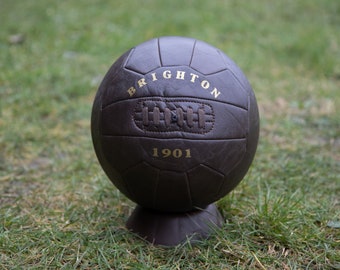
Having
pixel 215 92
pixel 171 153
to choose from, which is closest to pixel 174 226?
pixel 171 153

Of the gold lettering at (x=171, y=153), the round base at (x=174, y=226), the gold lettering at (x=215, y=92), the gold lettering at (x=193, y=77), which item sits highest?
the gold lettering at (x=193, y=77)

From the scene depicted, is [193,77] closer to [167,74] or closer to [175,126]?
[167,74]

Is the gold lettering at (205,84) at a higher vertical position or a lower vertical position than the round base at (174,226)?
higher

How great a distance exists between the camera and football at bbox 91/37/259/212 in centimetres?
284

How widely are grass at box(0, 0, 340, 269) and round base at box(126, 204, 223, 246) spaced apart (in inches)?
3.2

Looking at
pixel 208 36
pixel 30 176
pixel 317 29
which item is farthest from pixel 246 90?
pixel 317 29

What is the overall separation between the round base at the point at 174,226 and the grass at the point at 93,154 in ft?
0.26

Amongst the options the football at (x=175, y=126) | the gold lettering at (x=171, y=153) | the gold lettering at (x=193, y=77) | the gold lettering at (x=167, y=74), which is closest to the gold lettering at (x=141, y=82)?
the football at (x=175, y=126)

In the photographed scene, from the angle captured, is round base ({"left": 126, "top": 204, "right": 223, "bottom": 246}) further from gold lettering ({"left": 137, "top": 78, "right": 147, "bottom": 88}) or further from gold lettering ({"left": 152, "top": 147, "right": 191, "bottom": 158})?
gold lettering ({"left": 137, "top": 78, "right": 147, "bottom": 88})

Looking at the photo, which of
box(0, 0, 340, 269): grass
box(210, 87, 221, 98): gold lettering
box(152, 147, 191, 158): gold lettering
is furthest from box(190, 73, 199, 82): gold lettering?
box(0, 0, 340, 269): grass

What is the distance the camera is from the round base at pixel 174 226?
10.4 ft

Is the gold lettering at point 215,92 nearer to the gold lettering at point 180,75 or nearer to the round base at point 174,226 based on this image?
the gold lettering at point 180,75

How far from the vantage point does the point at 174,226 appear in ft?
10.5

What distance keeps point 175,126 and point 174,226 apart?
0.72 m
